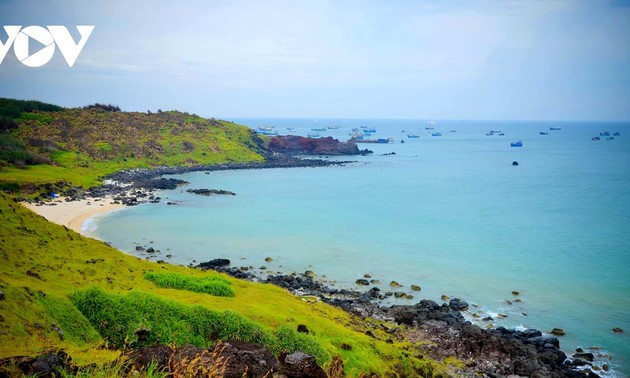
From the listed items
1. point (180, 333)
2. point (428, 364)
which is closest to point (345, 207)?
point (428, 364)

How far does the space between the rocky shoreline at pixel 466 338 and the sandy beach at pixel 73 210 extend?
31265 millimetres

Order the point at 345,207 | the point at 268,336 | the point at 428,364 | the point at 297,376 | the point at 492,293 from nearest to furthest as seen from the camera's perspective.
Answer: the point at 297,376, the point at 268,336, the point at 428,364, the point at 492,293, the point at 345,207

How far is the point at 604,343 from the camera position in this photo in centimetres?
2753

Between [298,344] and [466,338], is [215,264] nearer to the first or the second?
[466,338]

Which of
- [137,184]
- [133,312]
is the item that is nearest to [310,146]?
[137,184]

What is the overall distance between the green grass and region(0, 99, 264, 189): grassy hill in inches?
2036

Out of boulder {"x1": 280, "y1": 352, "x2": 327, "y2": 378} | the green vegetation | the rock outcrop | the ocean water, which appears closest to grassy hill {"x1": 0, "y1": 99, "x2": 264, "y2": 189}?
the rock outcrop

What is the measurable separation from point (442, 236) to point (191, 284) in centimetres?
3876

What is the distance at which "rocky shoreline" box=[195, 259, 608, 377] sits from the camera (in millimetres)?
22875

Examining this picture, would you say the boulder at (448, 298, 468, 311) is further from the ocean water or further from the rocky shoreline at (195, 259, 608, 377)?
the ocean water

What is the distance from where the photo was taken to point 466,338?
25.0 meters

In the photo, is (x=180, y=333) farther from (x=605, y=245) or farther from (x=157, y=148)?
(x=157, y=148)

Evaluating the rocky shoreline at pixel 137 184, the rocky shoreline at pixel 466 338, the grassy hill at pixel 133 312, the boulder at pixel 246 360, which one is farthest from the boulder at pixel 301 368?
the rocky shoreline at pixel 137 184

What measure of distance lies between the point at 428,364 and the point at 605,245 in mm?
40872
